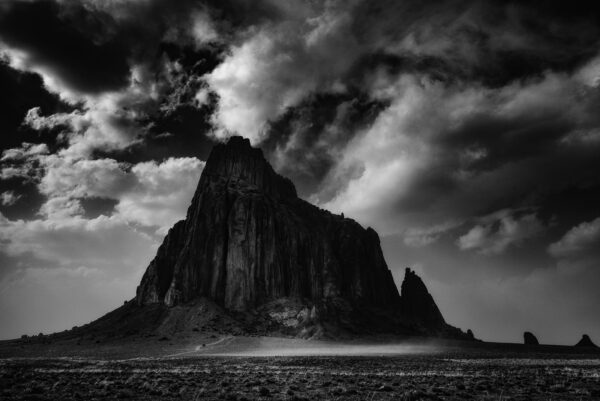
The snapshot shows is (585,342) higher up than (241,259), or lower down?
lower down

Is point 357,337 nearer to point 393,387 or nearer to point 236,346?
point 236,346

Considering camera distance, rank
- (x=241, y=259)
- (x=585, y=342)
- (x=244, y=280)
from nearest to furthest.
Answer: (x=244, y=280), (x=241, y=259), (x=585, y=342)

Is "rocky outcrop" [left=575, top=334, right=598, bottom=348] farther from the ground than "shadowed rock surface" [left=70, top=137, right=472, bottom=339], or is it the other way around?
"shadowed rock surface" [left=70, top=137, right=472, bottom=339]

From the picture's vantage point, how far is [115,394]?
26.6 meters

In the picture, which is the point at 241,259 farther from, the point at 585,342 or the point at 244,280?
the point at 585,342

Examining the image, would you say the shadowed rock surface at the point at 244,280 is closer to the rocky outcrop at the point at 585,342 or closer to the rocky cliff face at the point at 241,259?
the rocky cliff face at the point at 241,259

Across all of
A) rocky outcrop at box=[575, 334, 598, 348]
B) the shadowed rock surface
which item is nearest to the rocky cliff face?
the shadowed rock surface

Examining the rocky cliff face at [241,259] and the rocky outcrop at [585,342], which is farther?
the rocky outcrop at [585,342]

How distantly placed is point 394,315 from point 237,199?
99729 mm

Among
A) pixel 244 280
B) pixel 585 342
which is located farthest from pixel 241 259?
pixel 585 342

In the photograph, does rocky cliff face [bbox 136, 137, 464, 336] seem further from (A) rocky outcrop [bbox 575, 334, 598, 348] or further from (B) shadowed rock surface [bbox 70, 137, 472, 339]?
(A) rocky outcrop [bbox 575, 334, 598, 348]

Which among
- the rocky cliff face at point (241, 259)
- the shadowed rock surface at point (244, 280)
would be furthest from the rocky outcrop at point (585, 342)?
the rocky cliff face at point (241, 259)

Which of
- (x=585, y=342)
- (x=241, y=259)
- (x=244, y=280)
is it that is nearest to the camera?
(x=244, y=280)

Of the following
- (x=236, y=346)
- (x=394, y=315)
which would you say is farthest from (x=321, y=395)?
(x=394, y=315)
